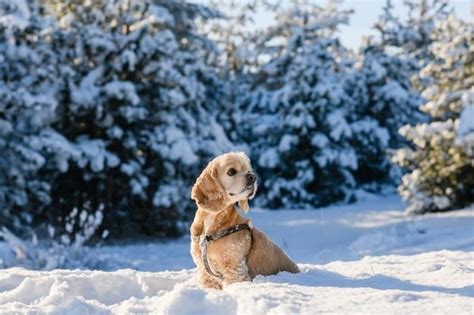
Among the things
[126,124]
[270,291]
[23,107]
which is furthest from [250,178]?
[126,124]

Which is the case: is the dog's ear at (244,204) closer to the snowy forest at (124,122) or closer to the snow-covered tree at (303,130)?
the snowy forest at (124,122)

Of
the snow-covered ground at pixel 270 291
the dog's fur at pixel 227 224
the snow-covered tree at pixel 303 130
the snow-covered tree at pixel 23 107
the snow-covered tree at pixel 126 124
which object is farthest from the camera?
the snow-covered tree at pixel 303 130

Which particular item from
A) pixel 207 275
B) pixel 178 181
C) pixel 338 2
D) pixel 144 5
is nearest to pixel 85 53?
pixel 144 5

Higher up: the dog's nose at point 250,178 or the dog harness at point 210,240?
the dog's nose at point 250,178

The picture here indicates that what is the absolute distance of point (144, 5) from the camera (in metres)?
16.0

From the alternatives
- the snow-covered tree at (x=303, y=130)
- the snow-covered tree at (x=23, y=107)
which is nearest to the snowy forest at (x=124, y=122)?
the snow-covered tree at (x=23, y=107)

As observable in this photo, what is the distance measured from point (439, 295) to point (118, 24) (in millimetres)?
12695

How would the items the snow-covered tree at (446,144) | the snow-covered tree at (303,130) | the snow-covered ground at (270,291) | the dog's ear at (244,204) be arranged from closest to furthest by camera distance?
the snow-covered ground at (270,291) < the dog's ear at (244,204) < the snow-covered tree at (446,144) < the snow-covered tree at (303,130)

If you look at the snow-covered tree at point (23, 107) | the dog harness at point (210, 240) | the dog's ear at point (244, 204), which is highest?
the snow-covered tree at point (23, 107)

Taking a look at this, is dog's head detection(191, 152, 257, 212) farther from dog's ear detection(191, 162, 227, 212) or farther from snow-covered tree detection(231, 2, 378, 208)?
snow-covered tree detection(231, 2, 378, 208)

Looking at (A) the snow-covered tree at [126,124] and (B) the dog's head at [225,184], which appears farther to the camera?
(A) the snow-covered tree at [126,124]

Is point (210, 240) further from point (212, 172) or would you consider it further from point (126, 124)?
point (126, 124)

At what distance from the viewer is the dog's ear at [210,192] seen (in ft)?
15.2

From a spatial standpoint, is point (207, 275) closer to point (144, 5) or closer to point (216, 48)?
point (144, 5)
